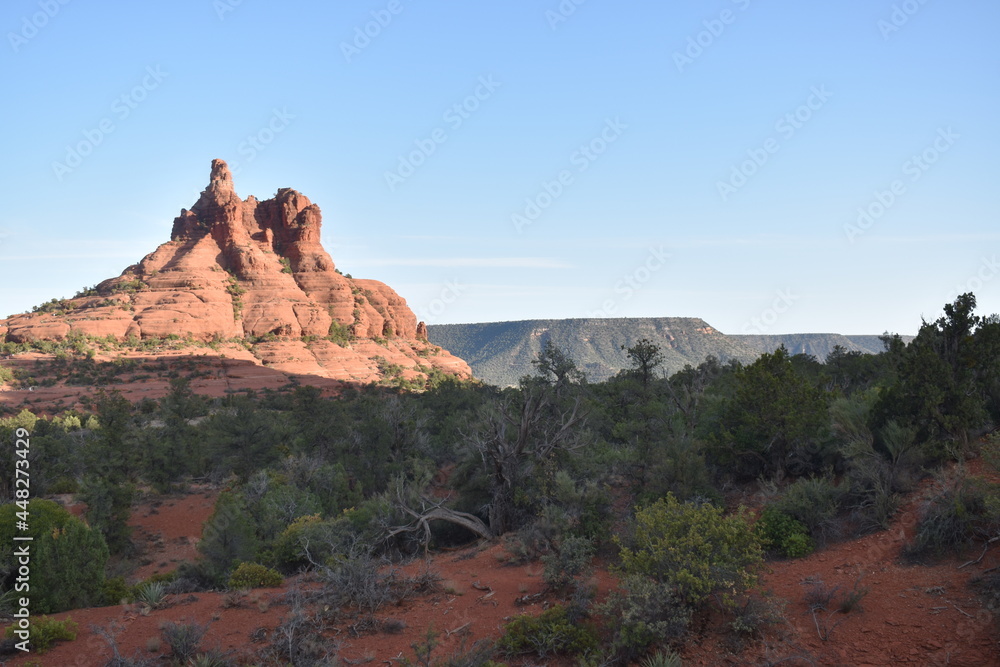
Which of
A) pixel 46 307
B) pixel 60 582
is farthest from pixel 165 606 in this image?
pixel 46 307

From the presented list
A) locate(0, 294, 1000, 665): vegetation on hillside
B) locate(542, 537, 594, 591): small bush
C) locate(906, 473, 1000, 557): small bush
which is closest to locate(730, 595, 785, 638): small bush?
locate(0, 294, 1000, 665): vegetation on hillside

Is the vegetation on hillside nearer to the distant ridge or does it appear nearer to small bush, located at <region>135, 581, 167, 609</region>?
small bush, located at <region>135, 581, 167, 609</region>

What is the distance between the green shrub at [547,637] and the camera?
8391mm

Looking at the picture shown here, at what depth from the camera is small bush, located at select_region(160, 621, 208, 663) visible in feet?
27.6

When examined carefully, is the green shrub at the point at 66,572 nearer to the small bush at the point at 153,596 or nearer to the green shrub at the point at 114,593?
the green shrub at the point at 114,593

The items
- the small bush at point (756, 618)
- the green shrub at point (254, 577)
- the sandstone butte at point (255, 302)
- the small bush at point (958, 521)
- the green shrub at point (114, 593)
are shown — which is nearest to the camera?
the small bush at point (756, 618)

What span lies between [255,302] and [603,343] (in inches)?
2527

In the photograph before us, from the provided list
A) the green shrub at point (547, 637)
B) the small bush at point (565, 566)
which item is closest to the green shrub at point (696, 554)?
the green shrub at point (547, 637)

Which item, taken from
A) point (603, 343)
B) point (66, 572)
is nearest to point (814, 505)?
point (66, 572)

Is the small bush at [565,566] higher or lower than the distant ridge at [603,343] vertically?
lower

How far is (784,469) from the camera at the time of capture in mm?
14648

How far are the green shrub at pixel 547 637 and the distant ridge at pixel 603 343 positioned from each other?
8779 centimetres

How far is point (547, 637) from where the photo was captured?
27.7ft

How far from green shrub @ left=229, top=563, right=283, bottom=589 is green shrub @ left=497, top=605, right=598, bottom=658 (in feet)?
19.1
